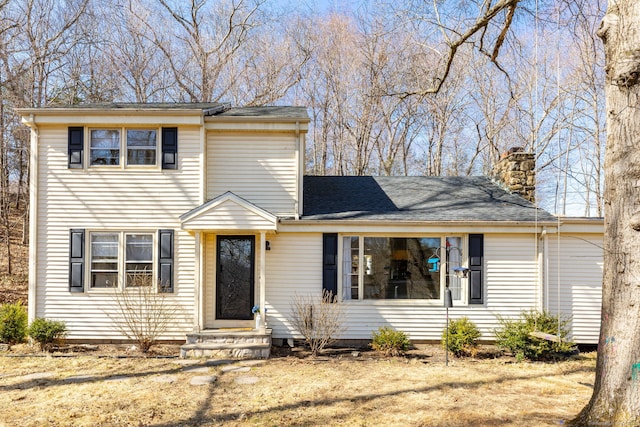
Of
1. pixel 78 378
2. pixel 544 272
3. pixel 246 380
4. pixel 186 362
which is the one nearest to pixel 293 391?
pixel 246 380

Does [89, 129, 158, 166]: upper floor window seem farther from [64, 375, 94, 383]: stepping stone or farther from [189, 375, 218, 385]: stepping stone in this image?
[189, 375, 218, 385]: stepping stone

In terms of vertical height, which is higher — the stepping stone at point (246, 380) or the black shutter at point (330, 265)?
the black shutter at point (330, 265)

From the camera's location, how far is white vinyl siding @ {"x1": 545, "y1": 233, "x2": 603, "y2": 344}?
891cm

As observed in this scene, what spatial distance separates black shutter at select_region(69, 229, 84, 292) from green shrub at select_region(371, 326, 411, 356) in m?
6.01

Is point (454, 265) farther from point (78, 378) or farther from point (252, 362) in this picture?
point (78, 378)

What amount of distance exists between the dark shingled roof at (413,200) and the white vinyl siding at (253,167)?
80 centimetres

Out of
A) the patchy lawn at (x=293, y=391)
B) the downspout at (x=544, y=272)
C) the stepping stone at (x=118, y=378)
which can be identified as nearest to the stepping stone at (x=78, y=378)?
the patchy lawn at (x=293, y=391)

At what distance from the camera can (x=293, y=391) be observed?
611 cm

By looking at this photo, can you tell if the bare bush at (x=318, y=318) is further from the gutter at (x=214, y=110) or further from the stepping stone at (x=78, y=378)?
the gutter at (x=214, y=110)

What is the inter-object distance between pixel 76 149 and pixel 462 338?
851 centimetres

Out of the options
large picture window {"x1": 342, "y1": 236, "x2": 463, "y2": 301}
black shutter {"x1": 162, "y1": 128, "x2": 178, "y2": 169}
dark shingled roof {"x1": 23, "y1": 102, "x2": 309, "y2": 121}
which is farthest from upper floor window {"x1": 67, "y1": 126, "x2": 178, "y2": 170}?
large picture window {"x1": 342, "y1": 236, "x2": 463, "y2": 301}

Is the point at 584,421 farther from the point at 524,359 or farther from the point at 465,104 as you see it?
the point at 465,104

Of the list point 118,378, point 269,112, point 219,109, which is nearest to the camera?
point 118,378

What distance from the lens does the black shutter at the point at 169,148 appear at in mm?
9125
